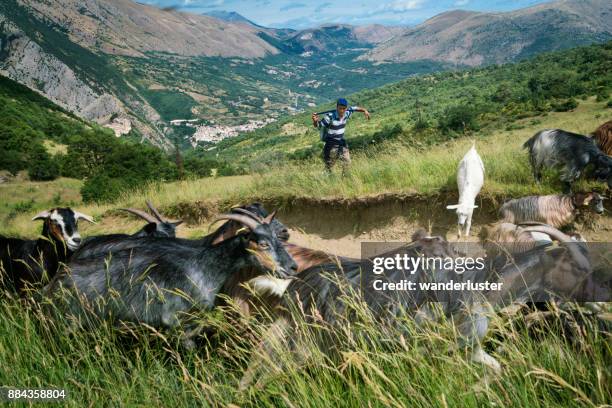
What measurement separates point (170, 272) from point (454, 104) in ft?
286

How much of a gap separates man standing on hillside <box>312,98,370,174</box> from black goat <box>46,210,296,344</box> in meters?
5.78

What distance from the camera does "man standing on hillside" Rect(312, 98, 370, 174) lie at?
10273 mm

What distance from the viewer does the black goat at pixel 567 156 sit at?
27.4 feet

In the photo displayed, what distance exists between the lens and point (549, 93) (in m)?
50.1

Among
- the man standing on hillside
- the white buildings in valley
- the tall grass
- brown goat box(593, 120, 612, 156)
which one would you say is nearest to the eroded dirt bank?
the man standing on hillside

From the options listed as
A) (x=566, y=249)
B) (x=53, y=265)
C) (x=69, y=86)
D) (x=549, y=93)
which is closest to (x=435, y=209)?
(x=566, y=249)

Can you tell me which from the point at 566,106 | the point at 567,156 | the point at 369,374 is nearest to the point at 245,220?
the point at 369,374

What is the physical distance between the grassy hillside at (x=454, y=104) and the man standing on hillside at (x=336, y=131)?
303 centimetres

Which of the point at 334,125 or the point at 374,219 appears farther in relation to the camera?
the point at 334,125

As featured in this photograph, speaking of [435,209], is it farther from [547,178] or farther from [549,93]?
[549,93]

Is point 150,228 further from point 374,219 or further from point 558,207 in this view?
point 558,207

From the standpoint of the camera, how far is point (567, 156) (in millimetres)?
Answer: 8625

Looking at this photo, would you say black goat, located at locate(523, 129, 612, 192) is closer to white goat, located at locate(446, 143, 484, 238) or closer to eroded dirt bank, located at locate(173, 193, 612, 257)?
eroded dirt bank, located at locate(173, 193, 612, 257)

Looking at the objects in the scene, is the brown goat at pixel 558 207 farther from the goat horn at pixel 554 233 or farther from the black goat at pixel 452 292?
the black goat at pixel 452 292
